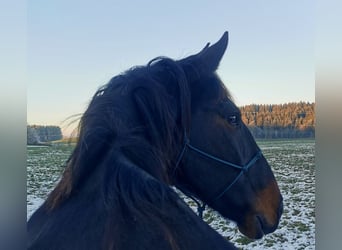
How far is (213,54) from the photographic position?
0.77 meters

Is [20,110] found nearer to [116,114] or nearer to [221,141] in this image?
[116,114]

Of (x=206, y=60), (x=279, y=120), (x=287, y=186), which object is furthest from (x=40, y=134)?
(x=287, y=186)

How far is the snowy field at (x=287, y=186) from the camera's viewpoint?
1.18 metres

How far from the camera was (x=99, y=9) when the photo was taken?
48.7 inches

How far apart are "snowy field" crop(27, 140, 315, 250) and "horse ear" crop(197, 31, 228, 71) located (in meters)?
0.43

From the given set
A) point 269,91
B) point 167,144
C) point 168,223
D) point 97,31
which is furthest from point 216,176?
point 97,31

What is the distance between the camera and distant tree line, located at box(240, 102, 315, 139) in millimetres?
1079

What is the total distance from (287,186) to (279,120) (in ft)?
0.99

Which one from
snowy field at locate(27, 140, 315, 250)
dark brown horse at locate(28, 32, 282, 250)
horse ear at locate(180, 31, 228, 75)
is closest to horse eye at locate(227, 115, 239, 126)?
dark brown horse at locate(28, 32, 282, 250)

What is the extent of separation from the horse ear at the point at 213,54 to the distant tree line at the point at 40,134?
1.79ft

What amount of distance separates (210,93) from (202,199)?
0.82 ft

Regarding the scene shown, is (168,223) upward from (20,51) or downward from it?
downward

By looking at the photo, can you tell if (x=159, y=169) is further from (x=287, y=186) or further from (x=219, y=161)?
(x=287, y=186)

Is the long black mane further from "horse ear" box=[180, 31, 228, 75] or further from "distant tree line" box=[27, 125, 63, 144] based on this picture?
"distant tree line" box=[27, 125, 63, 144]
